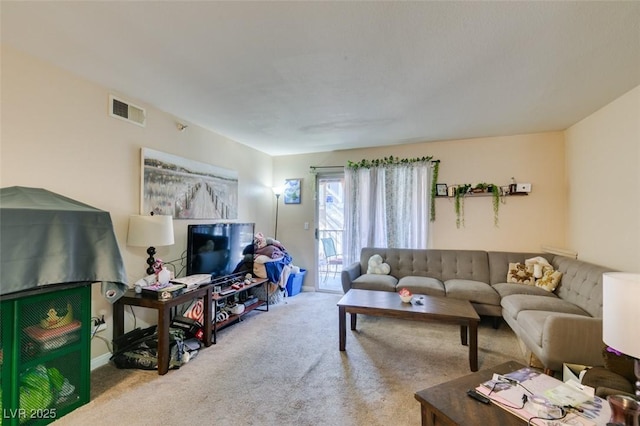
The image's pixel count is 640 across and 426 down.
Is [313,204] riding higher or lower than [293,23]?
lower

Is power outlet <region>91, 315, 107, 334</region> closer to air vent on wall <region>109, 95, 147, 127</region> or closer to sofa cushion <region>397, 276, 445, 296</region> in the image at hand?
air vent on wall <region>109, 95, 147, 127</region>

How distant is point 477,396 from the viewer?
1.29 meters

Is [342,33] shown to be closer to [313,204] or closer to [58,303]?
[58,303]

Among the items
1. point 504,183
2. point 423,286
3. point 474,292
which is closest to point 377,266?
point 423,286

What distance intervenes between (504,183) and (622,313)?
10.2 ft

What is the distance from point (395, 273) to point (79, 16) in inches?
156

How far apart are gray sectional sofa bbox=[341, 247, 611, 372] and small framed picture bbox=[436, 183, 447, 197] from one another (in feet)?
2.75

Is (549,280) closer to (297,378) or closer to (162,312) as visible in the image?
(297,378)

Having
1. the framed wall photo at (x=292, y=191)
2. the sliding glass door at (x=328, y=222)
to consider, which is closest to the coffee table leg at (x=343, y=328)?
the sliding glass door at (x=328, y=222)

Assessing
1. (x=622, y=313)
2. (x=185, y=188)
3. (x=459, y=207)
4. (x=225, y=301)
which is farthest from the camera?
(x=459, y=207)

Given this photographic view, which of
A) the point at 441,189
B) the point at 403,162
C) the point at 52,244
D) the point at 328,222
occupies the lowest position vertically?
the point at 52,244

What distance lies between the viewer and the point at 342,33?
1.70 meters

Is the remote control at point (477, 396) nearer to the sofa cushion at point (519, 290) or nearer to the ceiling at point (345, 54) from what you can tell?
the ceiling at point (345, 54)

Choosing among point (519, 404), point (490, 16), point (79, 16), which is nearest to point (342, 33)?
point (490, 16)
